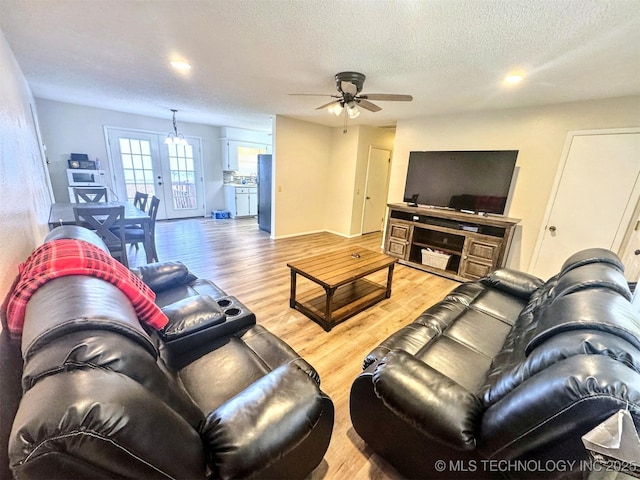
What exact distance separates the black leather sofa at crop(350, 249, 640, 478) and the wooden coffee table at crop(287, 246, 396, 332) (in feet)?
2.72

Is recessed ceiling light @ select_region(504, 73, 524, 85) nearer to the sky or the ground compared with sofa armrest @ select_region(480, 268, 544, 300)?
nearer to the sky

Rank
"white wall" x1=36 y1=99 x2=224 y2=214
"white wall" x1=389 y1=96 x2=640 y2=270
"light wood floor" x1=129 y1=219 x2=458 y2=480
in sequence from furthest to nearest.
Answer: "white wall" x1=36 y1=99 x2=224 y2=214
"white wall" x1=389 y1=96 x2=640 y2=270
"light wood floor" x1=129 y1=219 x2=458 y2=480

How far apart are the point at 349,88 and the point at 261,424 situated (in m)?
2.69

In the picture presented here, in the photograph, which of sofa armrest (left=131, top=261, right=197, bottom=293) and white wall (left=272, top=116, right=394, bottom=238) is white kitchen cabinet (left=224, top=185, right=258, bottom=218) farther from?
sofa armrest (left=131, top=261, right=197, bottom=293)

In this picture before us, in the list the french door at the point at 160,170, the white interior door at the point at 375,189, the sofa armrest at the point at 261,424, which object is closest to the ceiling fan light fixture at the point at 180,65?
the sofa armrest at the point at 261,424

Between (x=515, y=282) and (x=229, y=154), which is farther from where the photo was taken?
(x=229, y=154)

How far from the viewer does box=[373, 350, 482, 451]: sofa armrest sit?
35.9 inches

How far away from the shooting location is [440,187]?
384cm

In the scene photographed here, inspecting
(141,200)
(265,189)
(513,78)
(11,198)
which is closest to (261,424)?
(11,198)

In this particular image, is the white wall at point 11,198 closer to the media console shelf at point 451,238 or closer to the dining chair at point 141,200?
the dining chair at point 141,200

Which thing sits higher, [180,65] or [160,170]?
[180,65]

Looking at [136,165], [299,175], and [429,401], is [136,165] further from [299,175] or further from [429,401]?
[429,401]

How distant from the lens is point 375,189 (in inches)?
236

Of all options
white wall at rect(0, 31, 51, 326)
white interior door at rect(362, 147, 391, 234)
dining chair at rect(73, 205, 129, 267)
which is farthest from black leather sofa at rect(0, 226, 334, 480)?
white interior door at rect(362, 147, 391, 234)
